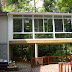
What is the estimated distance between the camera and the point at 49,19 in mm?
14211

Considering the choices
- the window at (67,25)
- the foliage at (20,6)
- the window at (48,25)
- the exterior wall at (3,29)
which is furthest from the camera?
the foliage at (20,6)

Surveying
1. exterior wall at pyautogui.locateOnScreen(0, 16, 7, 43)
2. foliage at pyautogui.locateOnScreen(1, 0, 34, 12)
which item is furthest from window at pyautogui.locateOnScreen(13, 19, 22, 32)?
foliage at pyautogui.locateOnScreen(1, 0, 34, 12)

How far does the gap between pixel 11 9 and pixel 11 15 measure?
64.1 feet

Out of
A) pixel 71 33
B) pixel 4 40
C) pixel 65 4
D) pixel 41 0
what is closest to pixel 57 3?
pixel 65 4

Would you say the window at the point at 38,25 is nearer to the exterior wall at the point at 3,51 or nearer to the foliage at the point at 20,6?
the exterior wall at the point at 3,51

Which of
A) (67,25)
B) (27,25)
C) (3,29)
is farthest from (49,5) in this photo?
(3,29)

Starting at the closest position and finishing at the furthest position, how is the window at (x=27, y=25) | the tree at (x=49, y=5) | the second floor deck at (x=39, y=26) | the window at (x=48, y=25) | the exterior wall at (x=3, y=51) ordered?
the exterior wall at (x=3, y=51) → the second floor deck at (x=39, y=26) → the window at (x=27, y=25) → the window at (x=48, y=25) → the tree at (x=49, y=5)

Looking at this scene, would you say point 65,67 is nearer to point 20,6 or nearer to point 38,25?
point 38,25

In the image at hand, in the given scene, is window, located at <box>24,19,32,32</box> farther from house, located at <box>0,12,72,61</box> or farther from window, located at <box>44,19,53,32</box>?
window, located at <box>44,19,53,32</box>

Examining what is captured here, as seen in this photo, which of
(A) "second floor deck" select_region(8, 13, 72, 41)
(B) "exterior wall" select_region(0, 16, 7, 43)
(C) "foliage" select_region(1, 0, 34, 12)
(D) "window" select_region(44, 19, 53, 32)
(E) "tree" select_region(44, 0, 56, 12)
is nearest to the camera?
(B) "exterior wall" select_region(0, 16, 7, 43)

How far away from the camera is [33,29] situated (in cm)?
1403

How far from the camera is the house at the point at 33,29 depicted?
1368 cm

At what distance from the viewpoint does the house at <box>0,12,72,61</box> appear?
13684mm

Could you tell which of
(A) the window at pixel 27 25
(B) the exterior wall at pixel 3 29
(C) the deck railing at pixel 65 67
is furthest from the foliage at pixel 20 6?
(C) the deck railing at pixel 65 67
